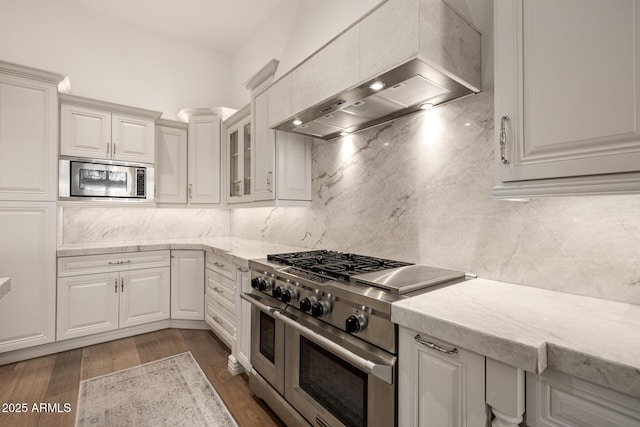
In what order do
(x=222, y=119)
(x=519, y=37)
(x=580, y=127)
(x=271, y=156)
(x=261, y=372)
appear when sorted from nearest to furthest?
(x=580, y=127), (x=519, y=37), (x=261, y=372), (x=271, y=156), (x=222, y=119)

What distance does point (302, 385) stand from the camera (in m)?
1.65

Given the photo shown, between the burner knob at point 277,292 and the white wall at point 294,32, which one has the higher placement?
the white wall at point 294,32

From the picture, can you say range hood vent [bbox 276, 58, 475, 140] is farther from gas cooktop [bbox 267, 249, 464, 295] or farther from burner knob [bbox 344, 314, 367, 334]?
burner knob [bbox 344, 314, 367, 334]

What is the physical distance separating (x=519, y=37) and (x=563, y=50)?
6.5 inches

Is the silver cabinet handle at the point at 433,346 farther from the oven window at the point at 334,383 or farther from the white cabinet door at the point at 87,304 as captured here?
the white cabinet door at the point at 87,304

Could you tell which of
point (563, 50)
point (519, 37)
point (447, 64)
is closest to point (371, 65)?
point (447, 64)

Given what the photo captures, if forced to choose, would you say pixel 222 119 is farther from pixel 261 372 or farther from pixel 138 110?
pixel 261 372

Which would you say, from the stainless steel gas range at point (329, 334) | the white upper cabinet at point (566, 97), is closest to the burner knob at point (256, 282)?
the stainless steel gas range at point (329, 334)

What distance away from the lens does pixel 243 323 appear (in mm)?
2289

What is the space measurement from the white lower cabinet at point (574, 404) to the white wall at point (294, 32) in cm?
181

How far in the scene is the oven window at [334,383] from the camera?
133cm

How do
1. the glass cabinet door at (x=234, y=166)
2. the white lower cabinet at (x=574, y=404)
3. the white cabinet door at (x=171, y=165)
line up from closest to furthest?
1. the white lower cabinet at (x=574, y=404)
2. the glass cabinet door at (x=234, y=166)
3. the white cabinet door at (x=171, y=165)

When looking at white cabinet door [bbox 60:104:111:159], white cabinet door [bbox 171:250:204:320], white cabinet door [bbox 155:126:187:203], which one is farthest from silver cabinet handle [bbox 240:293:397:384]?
white cabinet door [bbox 60:104:111:159]

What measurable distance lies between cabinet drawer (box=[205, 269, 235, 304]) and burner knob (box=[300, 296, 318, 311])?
1205 millimetres
